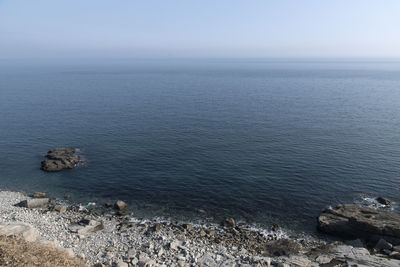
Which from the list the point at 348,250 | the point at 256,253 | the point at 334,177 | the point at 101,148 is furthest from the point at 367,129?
the point at 101,148

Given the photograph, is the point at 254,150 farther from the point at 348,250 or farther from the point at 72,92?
the point at 72,92

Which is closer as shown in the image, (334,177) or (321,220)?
(321,220)

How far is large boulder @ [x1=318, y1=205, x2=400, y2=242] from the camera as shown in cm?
3872

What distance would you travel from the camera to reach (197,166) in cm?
→ 6209

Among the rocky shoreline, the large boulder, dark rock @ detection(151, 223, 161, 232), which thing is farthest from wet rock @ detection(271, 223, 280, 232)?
dark rock @ detection(151, 223, 161, 232)

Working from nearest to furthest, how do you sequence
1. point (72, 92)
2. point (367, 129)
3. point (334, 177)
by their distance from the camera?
point (334, 177) → point (367, 129) → point (72, 92)

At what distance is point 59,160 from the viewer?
63.7 metres

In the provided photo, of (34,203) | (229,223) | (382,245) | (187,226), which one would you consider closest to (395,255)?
(382,245)

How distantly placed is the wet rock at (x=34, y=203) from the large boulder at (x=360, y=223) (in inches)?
1762

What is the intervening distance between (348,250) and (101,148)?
195ft

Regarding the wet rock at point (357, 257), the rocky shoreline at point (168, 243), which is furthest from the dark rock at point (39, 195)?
the wet rock at point (357, 257)

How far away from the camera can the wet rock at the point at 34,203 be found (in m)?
45.9

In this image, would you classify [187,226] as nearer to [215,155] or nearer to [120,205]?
[120,205]

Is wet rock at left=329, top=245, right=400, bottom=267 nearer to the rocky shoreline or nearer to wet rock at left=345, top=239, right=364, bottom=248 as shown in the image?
the rocky shoreline
